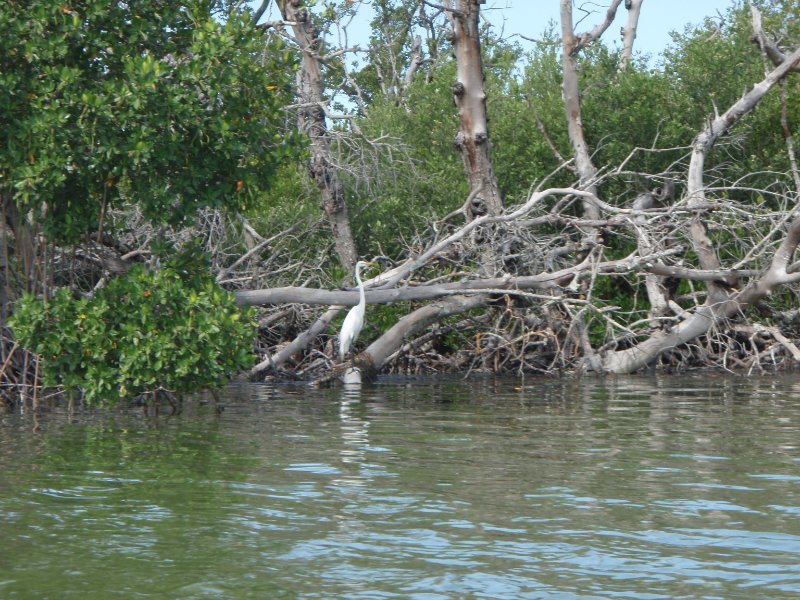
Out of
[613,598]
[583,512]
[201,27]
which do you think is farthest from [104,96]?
[613,598]

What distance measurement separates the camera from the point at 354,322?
16094 mm

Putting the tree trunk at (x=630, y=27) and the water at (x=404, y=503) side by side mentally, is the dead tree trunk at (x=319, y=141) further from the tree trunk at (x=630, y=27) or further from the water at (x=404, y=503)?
the tree trunk at (x=630, y=27)

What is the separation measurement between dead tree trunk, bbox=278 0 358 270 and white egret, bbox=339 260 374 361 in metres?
3.03

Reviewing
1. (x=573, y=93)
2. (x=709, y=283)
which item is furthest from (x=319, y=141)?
(x=709, y=283)

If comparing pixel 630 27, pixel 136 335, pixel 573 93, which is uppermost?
pixel 630 27

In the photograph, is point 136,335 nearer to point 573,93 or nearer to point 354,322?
point 354,322

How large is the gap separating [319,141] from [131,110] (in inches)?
323

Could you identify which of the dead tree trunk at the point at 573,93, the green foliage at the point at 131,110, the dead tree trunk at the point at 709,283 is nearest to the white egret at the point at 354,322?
the green foliage at the point at 131,110

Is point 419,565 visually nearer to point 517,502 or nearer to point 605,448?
point 517,502

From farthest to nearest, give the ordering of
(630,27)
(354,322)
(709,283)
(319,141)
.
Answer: (630,27)
(319,141)
(709,283)
(354,322)

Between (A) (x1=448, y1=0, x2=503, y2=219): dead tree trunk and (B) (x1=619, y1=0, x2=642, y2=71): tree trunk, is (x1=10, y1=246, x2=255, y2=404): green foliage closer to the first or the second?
(A) (x1=448, y1=0, x2=503, y2=219): dead tree trunk

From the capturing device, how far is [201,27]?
12.7 meters

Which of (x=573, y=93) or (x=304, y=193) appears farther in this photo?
(x=304, y=193)

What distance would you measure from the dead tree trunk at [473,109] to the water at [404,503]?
657cm
